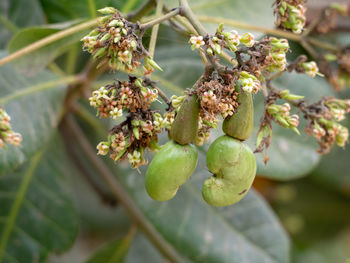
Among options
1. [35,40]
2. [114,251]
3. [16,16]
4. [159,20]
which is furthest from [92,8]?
[114,251]

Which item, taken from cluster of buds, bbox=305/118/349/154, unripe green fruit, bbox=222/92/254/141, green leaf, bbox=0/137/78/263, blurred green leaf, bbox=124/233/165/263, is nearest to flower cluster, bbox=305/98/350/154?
cluster of buds, bbox=305/118/349/154

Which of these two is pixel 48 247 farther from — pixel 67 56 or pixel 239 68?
pixel 239 68

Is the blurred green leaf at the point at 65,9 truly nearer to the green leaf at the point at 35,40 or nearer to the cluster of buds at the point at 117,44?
the green leaf at the point at 35,40

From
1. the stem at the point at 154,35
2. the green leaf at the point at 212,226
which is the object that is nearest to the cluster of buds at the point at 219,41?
the stem at the point at 154,35

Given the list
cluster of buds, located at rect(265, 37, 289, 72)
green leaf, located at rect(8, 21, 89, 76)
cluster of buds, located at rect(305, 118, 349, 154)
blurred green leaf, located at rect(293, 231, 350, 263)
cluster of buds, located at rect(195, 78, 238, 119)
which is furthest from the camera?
blurred green leaf, located at rect(293, 231, 350, 263)

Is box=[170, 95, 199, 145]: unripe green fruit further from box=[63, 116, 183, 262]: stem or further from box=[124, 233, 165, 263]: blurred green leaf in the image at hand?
box=[124, 233, 165, 263]: blurred green leaf

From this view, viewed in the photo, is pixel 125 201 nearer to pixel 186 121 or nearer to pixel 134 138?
pixel 134 138
